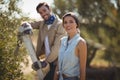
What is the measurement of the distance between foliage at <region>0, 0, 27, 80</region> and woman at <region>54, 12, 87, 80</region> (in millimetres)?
1791

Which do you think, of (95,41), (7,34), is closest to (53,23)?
(7,34)

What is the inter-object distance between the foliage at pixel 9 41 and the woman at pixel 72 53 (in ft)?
5.88

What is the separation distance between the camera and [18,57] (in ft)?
19.9

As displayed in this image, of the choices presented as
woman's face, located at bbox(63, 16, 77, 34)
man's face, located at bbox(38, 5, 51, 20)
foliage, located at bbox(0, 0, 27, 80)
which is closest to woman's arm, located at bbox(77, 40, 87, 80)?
woman's face, located at bbox(63, 16, 77, 34)

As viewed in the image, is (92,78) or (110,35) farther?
(92,78)

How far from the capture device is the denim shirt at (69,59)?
4055 millimetres

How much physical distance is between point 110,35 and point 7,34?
289 centimetres

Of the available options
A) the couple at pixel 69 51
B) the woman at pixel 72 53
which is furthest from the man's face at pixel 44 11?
the woman at pixel 72 53

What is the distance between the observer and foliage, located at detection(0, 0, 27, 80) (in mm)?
5824

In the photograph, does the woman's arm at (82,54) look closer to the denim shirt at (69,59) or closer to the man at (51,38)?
the denim shirt at (69,59)

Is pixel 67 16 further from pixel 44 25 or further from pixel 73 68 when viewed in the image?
pixel 44 25

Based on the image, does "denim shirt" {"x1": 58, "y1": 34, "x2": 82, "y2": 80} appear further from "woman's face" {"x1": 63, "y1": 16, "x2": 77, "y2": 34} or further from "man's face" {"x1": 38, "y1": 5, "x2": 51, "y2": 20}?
"man's face" {"x1": 38, "y1": 5, "x2": 51, "y2": 20}

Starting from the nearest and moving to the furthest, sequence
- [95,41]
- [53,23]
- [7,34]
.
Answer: [95,41] < [53,23] < [7,34]

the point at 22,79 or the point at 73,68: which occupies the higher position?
the point at 73,68
